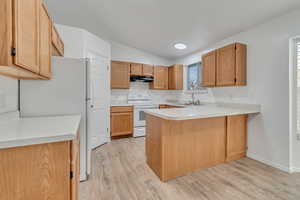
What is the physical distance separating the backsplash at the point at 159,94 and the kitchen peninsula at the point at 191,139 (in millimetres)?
1059

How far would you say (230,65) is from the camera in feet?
8.07

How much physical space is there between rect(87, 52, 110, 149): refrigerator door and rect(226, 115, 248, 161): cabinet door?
253cm

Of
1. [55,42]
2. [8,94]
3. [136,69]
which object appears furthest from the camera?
[136,69]

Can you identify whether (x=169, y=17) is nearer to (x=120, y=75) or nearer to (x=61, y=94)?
(x=120, y=75)

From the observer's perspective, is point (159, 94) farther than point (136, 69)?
Yes

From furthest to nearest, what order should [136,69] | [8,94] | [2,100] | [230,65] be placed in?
1. [136,69]
2. [230,65]
3. [8,94]
4. [2,100]

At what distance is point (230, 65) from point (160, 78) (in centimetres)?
222

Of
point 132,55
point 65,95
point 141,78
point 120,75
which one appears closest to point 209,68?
point 141,78

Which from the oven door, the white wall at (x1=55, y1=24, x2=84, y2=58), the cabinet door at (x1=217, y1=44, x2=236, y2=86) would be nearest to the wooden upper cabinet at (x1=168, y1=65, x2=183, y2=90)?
the oven door

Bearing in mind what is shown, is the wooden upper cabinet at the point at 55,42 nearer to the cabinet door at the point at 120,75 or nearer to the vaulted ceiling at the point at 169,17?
the vaulted ceiling at the point at 169,17

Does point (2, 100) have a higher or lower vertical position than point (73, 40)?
lower

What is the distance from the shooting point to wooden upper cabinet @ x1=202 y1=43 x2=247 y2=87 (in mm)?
2434

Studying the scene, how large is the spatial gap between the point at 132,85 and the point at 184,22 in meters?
2.26

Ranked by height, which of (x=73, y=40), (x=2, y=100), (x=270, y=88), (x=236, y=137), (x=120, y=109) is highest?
(x=73, y=40)
